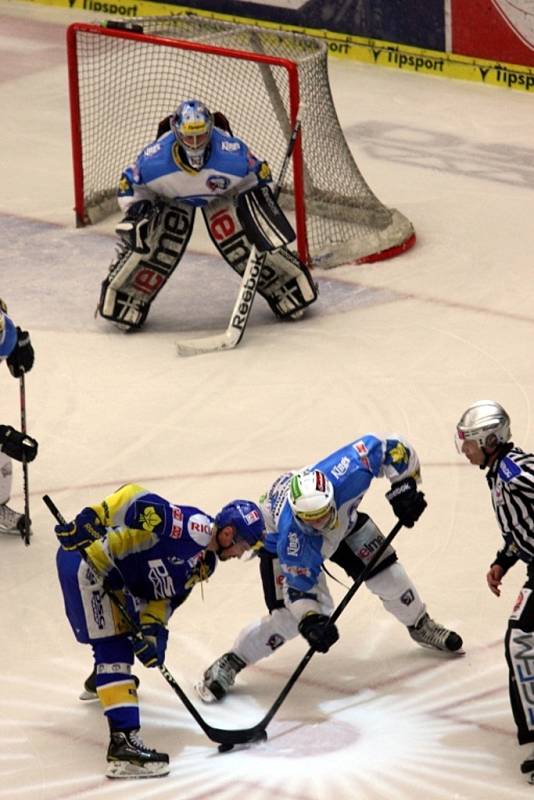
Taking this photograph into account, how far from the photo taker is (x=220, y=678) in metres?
6.45

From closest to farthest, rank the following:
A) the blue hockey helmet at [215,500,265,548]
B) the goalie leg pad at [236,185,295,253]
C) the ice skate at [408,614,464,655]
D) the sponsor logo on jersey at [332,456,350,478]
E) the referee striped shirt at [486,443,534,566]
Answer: the referee striped shirt at [486,443,534,566], the blue hockey helmet at [215,500,265,548], the sponsor logo on jersey at [332,456,350,478], the ice skate at [408,614,464,655], the goalie leg pad at [236,185,295,253]

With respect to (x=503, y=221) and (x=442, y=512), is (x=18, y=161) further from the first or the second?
(x=442, y=512)

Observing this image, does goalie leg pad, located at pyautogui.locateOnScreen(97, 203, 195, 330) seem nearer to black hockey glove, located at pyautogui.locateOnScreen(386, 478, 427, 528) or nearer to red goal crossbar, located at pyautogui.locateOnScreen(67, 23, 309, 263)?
red goal crossbar, located at pyautogui.locateOnScreen(67, 23, 309, 263)

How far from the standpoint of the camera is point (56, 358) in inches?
373

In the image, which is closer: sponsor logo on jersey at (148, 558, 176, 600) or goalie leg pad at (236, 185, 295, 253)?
sponsor logo on jersey at (148, 558, 176, 600)

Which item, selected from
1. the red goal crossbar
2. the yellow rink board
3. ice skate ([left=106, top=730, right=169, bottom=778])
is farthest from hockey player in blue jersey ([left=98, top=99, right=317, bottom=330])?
the yellow rink board

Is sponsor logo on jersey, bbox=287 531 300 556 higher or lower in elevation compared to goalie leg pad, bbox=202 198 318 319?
higher

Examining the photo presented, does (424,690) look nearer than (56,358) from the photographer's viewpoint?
Yes

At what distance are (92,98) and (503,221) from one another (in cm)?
282

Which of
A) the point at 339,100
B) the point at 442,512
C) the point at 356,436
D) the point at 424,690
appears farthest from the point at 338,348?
the point at 339,100

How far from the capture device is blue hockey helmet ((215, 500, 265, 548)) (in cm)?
593

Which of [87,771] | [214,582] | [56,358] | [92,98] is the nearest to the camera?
[87,771]

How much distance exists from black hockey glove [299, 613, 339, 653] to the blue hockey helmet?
0.33 m

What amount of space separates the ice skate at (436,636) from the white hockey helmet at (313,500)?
71 cm
